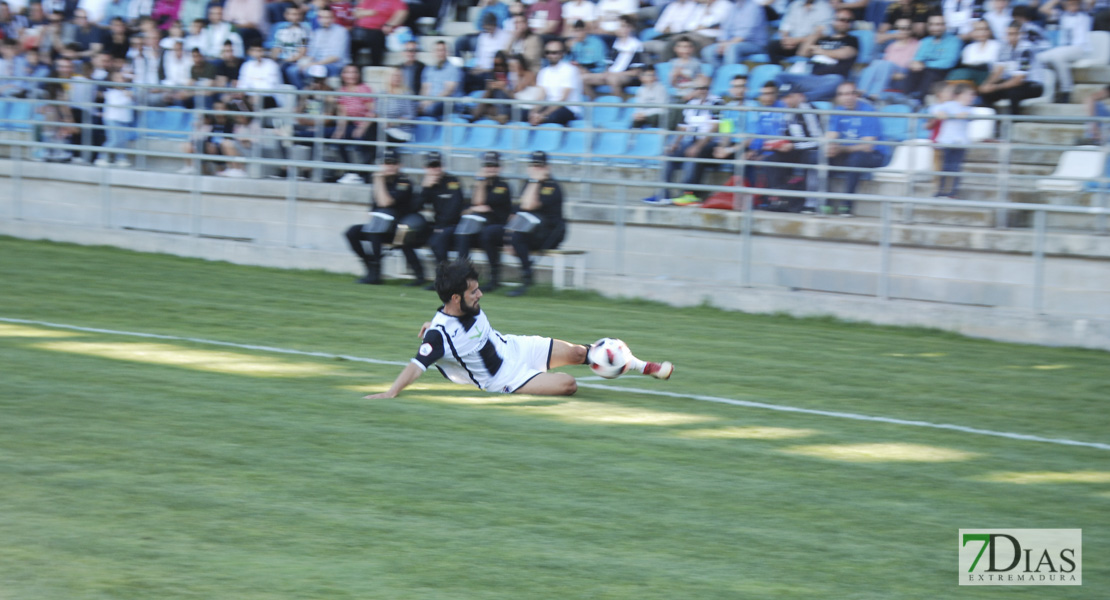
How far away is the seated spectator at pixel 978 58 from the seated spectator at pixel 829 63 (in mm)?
1428

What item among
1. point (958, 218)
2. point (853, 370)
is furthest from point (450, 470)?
point (958, 218)

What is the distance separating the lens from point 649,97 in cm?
1733

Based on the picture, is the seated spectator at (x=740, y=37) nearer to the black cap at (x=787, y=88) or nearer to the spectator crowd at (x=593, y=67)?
the spectator crowd at (x=593, y=67)

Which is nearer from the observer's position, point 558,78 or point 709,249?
point 709,249

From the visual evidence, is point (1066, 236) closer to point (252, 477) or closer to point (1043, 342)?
point (1043, 342)

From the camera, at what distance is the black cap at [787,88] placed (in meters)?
16.1

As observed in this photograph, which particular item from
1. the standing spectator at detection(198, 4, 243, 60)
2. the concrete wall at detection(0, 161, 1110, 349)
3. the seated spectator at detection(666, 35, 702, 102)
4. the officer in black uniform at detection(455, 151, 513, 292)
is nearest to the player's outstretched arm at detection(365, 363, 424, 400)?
the concrete wall at detection(0, 161, 1110, 349)

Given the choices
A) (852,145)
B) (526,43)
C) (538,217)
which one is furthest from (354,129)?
(852,145)

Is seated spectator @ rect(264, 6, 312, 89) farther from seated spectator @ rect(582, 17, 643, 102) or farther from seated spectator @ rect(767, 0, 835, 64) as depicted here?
seated spectator @ rect(767, 0, 835, 64)

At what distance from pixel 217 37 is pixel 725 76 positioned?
10572 mm

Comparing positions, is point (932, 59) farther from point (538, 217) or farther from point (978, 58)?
point (538, 217)

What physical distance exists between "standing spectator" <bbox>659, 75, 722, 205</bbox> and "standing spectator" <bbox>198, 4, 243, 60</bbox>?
1020 cm

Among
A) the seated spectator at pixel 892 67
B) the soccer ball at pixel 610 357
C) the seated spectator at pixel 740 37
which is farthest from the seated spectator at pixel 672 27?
the soccer ball at pixel 610 357

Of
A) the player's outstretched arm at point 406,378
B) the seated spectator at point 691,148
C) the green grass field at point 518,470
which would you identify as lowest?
the green grass field at point 518,470
